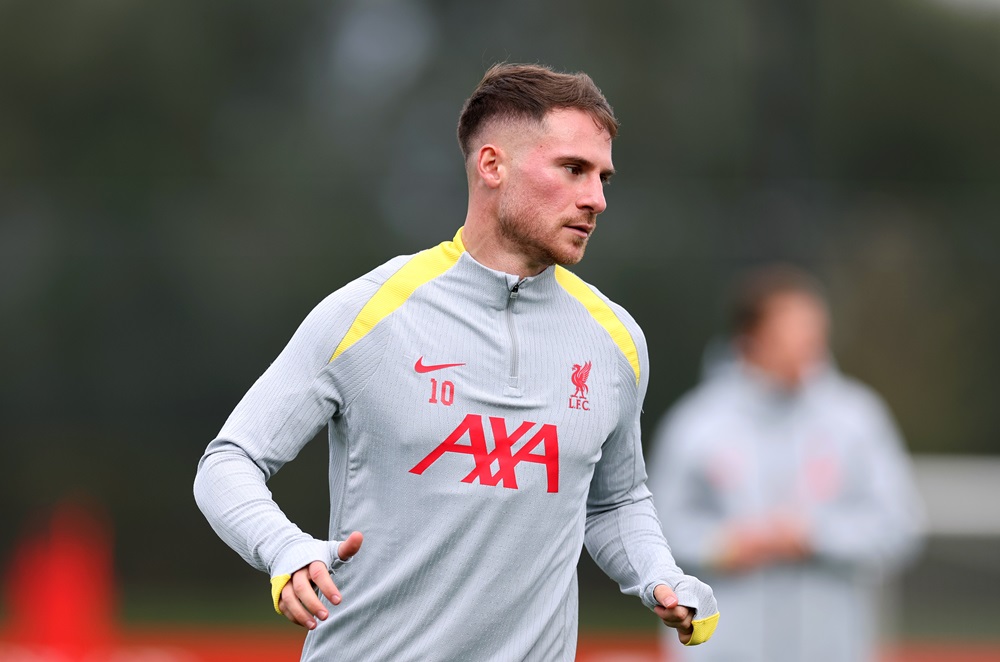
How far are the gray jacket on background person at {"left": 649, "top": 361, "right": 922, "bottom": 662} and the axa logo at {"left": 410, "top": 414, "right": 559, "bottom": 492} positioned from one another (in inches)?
106

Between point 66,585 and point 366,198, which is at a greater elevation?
point 366,198

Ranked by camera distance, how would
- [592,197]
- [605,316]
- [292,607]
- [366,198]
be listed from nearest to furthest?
[292,607] < [592,197] < [605,316] < [366,198]

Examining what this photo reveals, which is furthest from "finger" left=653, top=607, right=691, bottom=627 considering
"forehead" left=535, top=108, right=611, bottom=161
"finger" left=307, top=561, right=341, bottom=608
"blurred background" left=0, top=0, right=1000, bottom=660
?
"blurred background" left=0, top=0, right=1000, bottom=660

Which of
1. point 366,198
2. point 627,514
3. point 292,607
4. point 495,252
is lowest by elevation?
point 292,607

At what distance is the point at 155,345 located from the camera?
49.4ft

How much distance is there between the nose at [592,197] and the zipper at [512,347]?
0.22m

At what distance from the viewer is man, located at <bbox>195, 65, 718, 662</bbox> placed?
325 cm

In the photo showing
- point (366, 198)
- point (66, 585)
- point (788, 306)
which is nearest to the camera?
point (788, 306)

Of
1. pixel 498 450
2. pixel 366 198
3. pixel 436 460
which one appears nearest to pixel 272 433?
pixel 436 460

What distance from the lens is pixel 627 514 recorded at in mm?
3611

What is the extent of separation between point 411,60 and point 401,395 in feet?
41.2

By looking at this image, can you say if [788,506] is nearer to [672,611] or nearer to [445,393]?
[672,611]

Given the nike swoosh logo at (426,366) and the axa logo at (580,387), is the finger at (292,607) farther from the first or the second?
the axa logo at (580,387)

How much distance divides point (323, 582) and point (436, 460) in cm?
43
